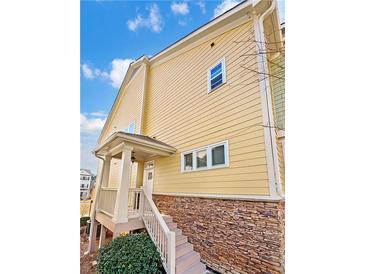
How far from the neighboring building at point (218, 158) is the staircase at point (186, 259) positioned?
0.02 metres

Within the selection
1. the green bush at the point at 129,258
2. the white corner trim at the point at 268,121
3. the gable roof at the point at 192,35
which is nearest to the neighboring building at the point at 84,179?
the green bush at the point at 129,258

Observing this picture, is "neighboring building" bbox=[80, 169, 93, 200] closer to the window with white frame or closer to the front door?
the front door

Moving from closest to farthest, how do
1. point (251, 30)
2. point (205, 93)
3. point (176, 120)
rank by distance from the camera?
point (251, 30)
point (205, 93)
point (176, 120)

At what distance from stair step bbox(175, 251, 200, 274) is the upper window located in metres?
3.06

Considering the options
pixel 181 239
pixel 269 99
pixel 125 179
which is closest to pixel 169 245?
pixel 181 239

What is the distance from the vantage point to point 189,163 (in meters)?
3.91

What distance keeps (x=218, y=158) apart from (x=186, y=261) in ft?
5.74

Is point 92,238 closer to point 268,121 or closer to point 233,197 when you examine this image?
point 233,197

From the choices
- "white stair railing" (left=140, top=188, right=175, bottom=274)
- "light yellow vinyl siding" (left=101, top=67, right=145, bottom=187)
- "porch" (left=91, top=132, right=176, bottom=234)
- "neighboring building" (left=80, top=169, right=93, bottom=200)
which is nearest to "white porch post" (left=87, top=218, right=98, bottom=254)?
"porch" (left=91, top=132, right=176, bottom=234)

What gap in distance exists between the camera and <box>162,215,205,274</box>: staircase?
285 centimetres

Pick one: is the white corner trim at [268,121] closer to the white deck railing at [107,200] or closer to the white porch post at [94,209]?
the white deck railing at [107,200]
